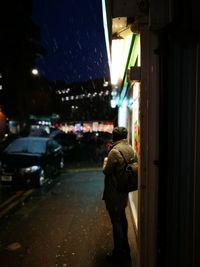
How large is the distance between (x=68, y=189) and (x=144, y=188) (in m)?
9.00

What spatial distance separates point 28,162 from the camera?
42.6 ft

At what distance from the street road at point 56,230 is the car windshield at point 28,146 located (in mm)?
1968

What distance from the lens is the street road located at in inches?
244

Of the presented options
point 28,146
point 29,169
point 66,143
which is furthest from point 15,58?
point 29,169

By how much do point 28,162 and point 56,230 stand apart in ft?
17.9

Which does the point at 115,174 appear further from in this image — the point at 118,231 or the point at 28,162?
the point at 28,162

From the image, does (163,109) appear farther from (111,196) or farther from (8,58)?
(8,58)

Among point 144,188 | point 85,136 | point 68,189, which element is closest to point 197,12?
point 144,188

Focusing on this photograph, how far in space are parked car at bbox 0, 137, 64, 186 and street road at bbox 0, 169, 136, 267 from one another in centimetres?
53

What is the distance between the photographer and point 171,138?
3760mm

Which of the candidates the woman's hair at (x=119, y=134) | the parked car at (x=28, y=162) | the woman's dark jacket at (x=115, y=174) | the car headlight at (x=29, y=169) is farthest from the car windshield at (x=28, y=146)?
the woman's dark jacket at (x=115, y=174)

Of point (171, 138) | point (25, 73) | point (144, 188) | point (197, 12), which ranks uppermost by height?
point (25, 73)

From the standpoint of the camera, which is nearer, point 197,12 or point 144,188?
point 197,12

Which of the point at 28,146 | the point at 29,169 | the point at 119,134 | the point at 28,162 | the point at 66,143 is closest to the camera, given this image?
the point at 119,134
